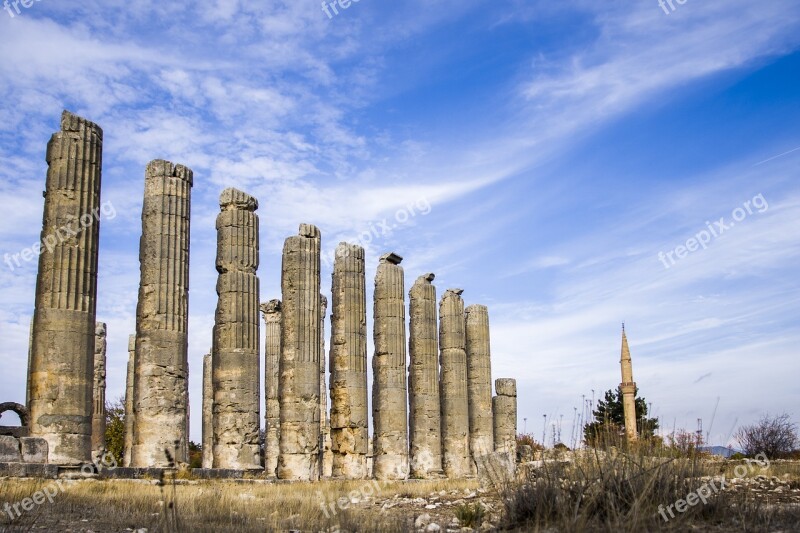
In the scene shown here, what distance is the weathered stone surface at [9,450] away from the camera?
1638 cm

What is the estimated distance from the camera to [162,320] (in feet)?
66.4

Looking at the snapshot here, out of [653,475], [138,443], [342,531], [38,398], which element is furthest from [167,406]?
[653,475]

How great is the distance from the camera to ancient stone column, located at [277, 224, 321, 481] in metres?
24.2

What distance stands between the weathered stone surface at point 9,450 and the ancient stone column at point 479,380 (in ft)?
63.6

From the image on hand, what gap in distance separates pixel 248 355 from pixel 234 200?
Answer: 4.11 metres

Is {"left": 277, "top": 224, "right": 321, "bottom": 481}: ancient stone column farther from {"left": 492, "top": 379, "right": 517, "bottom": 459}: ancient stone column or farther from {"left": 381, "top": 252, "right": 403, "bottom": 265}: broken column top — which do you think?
{"left": 492, "top": 379, "right": 517, "bottom": 459}: ancient stone column

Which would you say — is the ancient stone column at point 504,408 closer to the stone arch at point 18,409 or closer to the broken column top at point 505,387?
the broken column top at point 505,387

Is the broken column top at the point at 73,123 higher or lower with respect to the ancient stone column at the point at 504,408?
higher

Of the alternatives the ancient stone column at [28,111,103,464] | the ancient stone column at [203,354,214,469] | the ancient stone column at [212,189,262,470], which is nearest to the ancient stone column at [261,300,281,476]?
the ancient stone column at [203,354,214,469]

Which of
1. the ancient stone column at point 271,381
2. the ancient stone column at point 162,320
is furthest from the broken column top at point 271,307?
the ancient stone column at point 162,320

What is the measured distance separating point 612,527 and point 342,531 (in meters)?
2.79

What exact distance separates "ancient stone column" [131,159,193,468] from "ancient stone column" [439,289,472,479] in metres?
12.5

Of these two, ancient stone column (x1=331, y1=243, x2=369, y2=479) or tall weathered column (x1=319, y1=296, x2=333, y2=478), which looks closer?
ancient stone column (x1=331, y1=243, x2=369, y2=479)

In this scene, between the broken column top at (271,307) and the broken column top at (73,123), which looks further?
the broken column top at (271,307)
